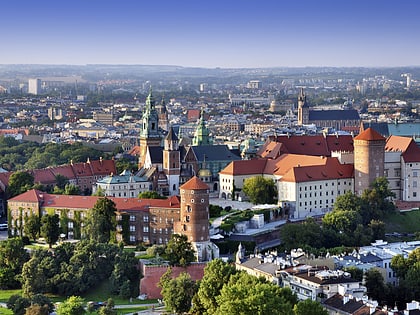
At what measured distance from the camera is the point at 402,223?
7119 centimetres

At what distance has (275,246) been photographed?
62969 millimetres

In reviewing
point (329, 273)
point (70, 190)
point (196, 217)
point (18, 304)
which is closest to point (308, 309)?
point (329, 273)

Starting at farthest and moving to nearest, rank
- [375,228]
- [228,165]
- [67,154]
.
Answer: [67,154], [228,165], [375,228]

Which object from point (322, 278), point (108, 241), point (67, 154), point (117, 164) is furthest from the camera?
point (67, 154)

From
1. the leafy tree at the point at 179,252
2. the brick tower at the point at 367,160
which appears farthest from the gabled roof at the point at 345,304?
the brick tower at the point at 367,160

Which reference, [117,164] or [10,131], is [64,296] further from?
[10,131]

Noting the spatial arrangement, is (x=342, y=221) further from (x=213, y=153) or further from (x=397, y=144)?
(x=213, y=153)

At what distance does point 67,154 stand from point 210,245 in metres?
48.4

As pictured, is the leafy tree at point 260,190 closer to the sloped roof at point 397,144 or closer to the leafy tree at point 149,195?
the leafy tree at point 149,195

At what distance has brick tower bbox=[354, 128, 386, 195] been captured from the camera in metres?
72.8

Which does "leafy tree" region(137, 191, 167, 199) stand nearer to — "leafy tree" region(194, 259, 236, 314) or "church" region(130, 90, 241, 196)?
"church" region(130, 90, 241, 196)

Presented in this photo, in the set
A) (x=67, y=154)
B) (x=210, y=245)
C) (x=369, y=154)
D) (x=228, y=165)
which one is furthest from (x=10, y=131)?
(x=210, y=245)

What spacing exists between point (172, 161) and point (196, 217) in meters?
17.1

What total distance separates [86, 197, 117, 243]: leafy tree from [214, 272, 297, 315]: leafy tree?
1796cm
